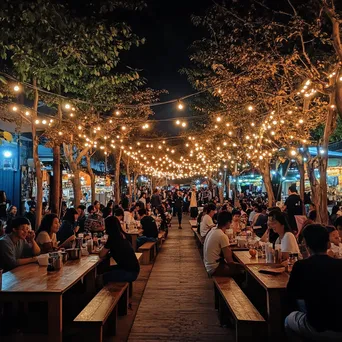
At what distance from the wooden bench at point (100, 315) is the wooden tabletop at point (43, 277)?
353 millimetres

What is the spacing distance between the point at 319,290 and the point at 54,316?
2.67m

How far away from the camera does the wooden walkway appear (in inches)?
202

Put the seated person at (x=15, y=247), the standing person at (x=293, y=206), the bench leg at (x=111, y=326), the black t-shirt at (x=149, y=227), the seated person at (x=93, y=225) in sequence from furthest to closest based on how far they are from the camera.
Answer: the standing person at (x=293, y=206), the black t-shirt at (x=149, y=227), the seated person at (x=93, y=225), the seated person at (x=15, y=247), the bench leg at (x=111, y=326)

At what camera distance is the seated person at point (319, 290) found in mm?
3094

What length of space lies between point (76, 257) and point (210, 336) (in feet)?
7.57

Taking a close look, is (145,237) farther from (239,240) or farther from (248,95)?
(248,95)

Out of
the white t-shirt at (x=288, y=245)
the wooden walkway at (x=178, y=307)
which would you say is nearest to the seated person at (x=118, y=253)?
the wooden walkway at (x=178, y=307)

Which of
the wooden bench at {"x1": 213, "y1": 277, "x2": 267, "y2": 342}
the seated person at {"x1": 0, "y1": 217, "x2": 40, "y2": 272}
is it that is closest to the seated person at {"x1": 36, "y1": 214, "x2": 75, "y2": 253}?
the seated person at {"x1": 0, "y1": 217, "x2": 40, "y2": 272}

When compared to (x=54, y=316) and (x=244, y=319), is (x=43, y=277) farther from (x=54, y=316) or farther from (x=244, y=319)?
(x=244, y=319)

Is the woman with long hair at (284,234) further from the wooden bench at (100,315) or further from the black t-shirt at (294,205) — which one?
the black t-shirt at (294,205)

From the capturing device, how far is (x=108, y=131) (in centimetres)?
1748

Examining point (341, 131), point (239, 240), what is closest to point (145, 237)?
point (239, 240)

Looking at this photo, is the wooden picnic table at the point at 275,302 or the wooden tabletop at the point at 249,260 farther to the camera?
the wooden tabletop at the point at 249,260

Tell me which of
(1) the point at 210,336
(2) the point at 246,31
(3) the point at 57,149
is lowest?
(1) the point at 210,336
